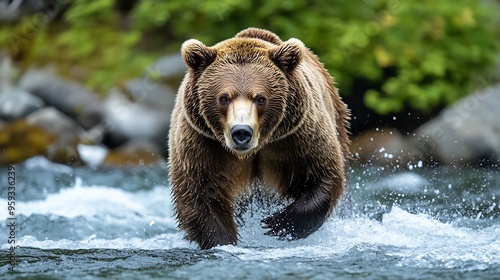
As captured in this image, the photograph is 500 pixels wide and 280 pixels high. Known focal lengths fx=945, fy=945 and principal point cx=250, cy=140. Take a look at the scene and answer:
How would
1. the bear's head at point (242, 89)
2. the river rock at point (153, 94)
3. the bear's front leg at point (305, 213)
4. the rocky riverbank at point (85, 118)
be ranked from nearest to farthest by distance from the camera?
the bear's head at point (242, 89) → the bear's front leg at point (305, 213) → the rocky riverbank at point (85, 118) → the river rock at point (153, 94)

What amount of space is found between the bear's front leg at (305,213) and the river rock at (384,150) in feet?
19.2

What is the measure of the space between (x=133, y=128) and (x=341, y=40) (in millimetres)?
3577

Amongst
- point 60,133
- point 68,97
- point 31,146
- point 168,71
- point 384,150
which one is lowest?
point 384,150

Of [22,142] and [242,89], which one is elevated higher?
[22,142]

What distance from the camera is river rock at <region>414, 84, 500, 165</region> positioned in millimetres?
13102

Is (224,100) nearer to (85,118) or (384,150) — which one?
(384,150)

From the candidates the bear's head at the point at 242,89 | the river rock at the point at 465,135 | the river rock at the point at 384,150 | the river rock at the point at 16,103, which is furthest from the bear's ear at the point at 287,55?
the river rock at the point at 16,103

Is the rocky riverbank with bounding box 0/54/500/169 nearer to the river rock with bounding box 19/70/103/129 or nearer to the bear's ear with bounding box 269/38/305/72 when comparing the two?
the river rock with bounding box 19/70/103/129

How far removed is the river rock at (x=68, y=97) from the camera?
586 inches

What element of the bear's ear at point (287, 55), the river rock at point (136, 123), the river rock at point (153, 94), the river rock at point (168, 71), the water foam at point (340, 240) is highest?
the river rock at point (168, 71)

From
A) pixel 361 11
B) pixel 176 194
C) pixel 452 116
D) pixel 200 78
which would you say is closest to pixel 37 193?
pixel 176 194

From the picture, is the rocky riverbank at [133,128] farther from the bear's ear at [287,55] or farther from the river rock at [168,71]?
the bear's ear at [287,55]

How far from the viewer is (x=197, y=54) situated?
6336 mm

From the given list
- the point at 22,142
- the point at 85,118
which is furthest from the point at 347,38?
the point at 22,142
